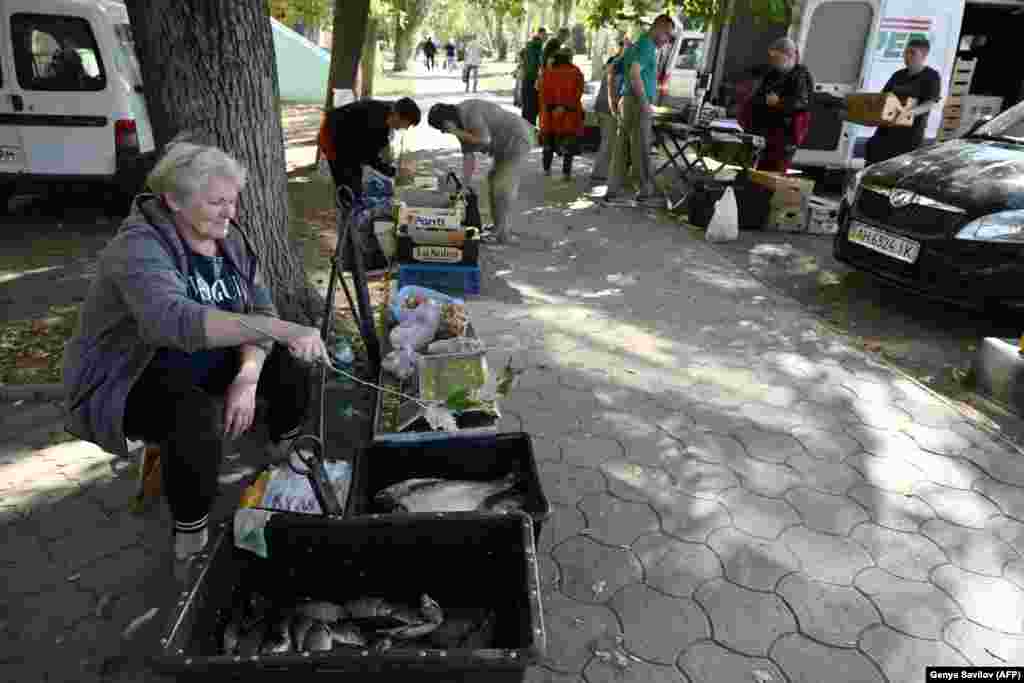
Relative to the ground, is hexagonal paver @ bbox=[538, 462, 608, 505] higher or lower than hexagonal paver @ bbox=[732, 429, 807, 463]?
lower

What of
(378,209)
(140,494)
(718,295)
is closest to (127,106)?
(378,209)

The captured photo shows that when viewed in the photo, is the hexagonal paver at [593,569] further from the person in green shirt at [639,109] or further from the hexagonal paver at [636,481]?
the person in green shirt at [639,109]

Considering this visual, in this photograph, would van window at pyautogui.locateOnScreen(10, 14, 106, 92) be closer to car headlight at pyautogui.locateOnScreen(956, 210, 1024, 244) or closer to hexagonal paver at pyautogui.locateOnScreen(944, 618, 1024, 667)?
car headlight at pyautogui.locateOnScreen(956, 210, 1024, 244)

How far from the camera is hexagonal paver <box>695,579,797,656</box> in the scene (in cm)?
235

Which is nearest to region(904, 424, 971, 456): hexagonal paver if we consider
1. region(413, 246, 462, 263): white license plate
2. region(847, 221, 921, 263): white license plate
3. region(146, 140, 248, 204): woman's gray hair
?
region(847, 221, 921, 263): white license plate

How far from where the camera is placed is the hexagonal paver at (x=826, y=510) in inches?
115

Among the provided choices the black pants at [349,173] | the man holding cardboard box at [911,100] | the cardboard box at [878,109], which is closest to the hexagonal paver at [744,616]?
the black pants at [349,173]

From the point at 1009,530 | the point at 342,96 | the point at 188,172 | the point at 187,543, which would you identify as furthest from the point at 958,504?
the point at 342,96

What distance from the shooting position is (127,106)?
21.6ft

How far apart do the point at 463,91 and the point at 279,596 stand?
24050 mm

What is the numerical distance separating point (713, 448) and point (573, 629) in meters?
1.41

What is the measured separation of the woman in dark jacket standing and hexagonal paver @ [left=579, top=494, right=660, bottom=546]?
579 centimetres

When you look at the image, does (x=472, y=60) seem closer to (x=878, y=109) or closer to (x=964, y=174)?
(x=878, y=109)

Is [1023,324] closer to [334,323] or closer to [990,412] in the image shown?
[990,412]
